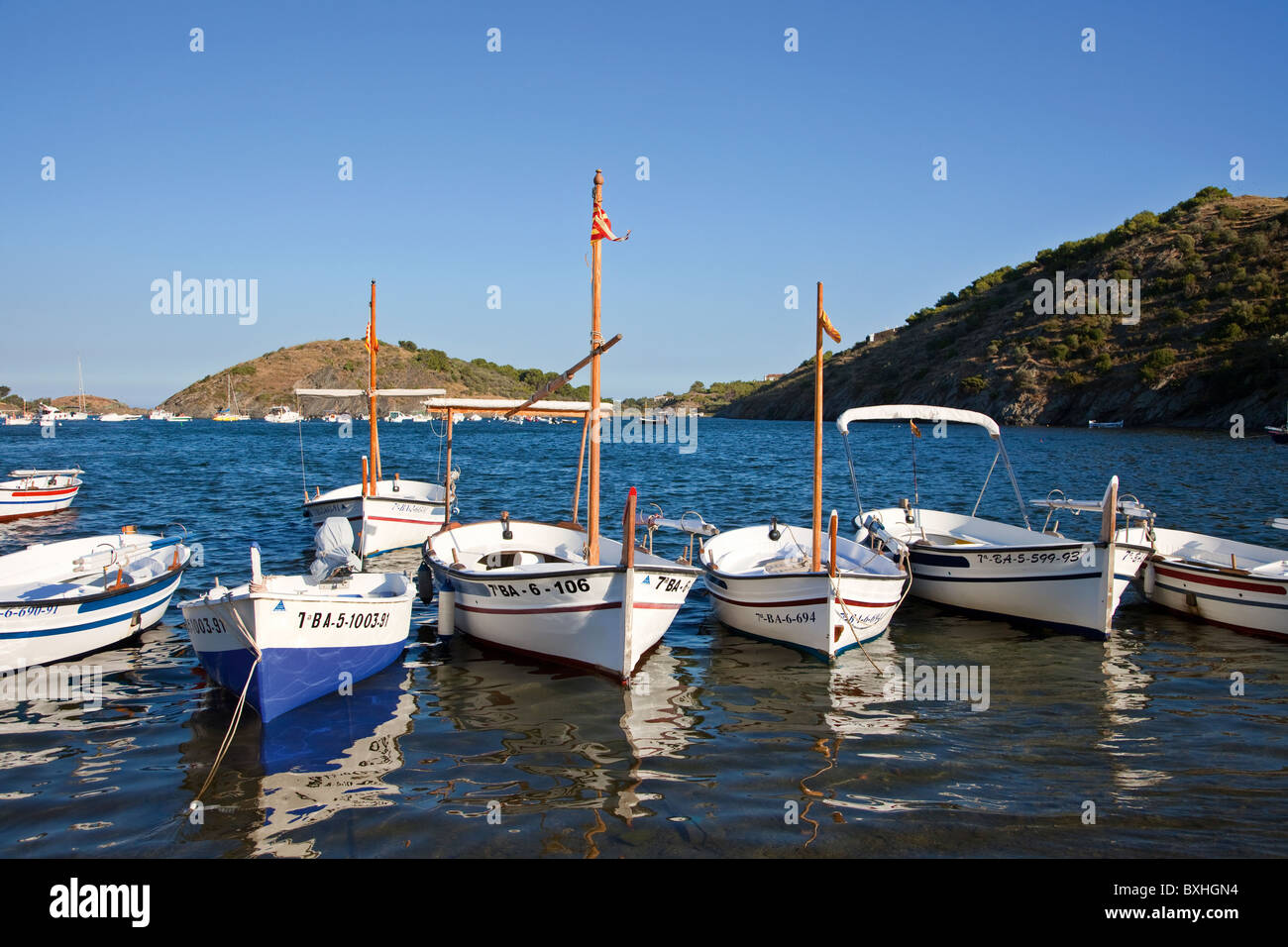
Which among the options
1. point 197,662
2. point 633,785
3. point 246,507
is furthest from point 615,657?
point 246,507

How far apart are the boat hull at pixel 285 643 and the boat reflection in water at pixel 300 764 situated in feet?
1.08

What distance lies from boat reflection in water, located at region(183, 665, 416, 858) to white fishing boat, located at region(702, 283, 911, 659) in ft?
19.7

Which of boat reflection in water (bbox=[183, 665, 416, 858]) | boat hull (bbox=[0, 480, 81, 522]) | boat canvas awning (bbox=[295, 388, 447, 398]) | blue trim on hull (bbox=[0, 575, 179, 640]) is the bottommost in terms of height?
boat reflection in water (bbox=[183, 665, 416, 858])

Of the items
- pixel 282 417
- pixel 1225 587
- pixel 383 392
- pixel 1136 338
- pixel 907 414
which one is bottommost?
pixel 1225 587

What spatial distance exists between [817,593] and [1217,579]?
7.93 m

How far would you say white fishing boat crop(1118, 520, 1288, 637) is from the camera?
46.4 ft

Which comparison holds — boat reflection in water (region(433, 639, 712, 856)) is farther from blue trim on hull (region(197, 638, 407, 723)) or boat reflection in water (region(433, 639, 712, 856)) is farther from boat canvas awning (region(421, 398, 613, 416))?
boat canvas awning (region(421, 398, 613, 416))

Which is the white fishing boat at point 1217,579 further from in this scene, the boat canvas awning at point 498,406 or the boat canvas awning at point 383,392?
the boat canvas awning at point 383,392

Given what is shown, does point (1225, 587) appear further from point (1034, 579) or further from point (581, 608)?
point (581, 608)

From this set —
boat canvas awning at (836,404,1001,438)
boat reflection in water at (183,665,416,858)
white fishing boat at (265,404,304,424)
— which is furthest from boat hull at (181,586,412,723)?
white fishing boat at (265,404,304,424)

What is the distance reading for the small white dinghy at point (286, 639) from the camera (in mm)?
10180

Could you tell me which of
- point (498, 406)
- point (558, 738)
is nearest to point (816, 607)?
point (558, 738)

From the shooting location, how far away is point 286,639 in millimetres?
10445

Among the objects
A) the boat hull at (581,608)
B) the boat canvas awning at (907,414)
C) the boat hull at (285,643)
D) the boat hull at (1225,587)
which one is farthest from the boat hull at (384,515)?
the boat hull at (1225,587)
